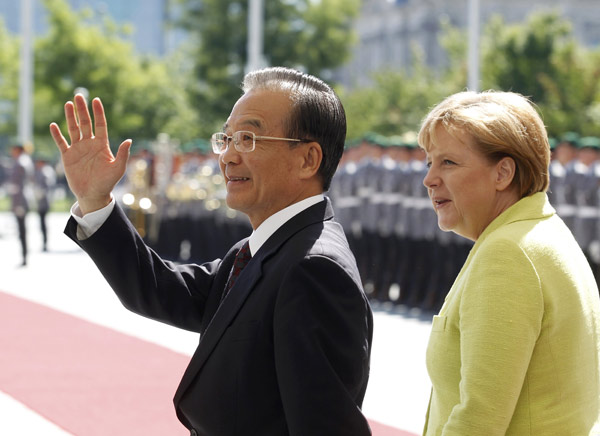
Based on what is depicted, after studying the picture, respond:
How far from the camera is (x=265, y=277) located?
7.71 ft

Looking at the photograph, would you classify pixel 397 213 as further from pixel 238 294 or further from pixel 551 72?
pixel 551 72

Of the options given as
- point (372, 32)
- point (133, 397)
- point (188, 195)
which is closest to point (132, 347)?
point (133, 397)

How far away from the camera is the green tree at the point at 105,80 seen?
35.5 meters

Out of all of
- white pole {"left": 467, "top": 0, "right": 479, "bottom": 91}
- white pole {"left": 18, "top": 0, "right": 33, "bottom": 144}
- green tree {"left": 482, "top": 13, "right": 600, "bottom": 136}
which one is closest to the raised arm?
white pole {"left": 467, "top": 0, "right": 479, "bottom": 91}

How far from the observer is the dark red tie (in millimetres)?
2564

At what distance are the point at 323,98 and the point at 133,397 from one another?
14.3 ft

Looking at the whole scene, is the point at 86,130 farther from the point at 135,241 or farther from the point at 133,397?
the point at 133,397

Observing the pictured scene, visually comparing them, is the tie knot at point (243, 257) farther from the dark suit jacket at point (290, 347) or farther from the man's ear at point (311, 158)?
the man's ear at point (311, 158)

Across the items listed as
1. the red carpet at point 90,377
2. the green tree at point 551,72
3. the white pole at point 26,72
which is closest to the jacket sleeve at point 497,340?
the red carpet at point 90,377

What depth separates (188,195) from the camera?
17719mm

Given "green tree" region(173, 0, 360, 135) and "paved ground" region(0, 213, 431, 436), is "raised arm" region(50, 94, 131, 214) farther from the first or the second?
"green tree" region(173, 0, 360, 135)

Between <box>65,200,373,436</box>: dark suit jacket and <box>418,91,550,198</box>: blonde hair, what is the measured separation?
0.39 m

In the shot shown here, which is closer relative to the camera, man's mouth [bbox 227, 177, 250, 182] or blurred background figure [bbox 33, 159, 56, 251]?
man's mouth [bbox 227, 177, 250, 182]

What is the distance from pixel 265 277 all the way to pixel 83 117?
658mm
